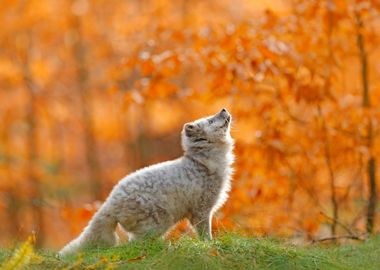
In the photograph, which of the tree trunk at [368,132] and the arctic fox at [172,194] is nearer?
the arctic fox at [172,194]

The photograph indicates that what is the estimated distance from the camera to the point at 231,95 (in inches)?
385

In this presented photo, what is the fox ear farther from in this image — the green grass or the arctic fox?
the green grass

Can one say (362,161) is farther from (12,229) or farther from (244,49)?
(12,229)

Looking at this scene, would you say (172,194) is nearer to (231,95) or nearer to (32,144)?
(231,95)

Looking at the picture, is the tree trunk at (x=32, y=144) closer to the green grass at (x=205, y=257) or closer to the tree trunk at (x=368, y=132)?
the tree trunk at (x=368, y=132)

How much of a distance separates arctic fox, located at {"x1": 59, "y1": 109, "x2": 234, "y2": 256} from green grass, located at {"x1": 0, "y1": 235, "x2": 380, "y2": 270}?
0.49 meters

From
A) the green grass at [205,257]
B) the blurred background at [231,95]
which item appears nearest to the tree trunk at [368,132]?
the blurred background at [231,95]

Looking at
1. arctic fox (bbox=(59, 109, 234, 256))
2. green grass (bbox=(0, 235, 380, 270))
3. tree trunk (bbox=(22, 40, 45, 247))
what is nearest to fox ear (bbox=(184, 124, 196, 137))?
arctic fox (bbox=(59, 109, 234, 256))

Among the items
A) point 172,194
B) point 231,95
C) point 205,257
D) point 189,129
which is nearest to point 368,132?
point 231,95

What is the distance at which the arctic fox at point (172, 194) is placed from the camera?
6656 millimetres

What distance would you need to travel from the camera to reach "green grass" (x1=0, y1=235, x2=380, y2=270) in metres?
5.58

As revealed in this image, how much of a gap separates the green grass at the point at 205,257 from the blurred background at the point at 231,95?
760mm

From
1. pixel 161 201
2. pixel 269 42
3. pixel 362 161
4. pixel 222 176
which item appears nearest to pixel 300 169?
pixel 362 161

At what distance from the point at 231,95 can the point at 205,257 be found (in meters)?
4.51
